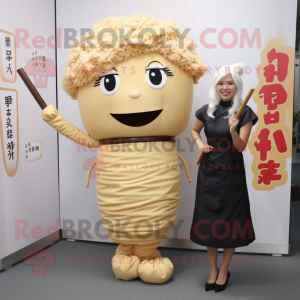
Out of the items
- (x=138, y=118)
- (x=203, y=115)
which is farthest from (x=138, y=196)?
(x=203, y=115)

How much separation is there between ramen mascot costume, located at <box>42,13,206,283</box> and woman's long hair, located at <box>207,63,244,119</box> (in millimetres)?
159

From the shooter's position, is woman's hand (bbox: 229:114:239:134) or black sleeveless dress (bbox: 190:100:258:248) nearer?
woman's hand (bbox: 229:114:239:134)

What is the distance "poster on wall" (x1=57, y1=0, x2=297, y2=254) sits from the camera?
2424 mm

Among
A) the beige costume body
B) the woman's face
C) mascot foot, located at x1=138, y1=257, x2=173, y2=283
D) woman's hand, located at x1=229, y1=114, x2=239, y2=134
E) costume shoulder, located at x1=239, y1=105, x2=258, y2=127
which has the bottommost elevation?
mascot foot, located at x1=138, y1=257, x2=173, y2=283

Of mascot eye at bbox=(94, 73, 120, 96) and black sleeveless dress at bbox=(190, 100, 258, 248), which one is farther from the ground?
mascot eye at bbox=(94, 73, 120, 96)

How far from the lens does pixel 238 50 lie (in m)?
2.49

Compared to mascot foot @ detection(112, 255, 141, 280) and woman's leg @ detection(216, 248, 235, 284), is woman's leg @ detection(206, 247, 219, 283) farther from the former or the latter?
mascot foot @ detection(112, 255, 141, 280)

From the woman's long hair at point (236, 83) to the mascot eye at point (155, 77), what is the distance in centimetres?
30

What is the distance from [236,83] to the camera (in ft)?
6.15

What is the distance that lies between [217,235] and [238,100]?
0.80 meters

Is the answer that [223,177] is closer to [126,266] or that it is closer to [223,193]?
[223,193]

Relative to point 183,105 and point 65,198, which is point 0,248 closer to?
point 65,198

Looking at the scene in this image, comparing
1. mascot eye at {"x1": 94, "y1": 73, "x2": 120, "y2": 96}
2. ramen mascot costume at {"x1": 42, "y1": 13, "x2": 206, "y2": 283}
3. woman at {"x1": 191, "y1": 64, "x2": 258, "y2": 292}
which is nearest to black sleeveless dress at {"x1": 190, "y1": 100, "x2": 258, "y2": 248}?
woman at {"x1": 191, "y1": 64, "x2": 258, "y2": 292}

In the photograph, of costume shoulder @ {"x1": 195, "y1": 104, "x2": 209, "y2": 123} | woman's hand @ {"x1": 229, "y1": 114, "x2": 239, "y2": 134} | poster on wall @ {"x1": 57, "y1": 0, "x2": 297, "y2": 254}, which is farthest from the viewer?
poster on wall @ {"x1": 57, "y1": 0, "x2": 297, "y2": 254}
